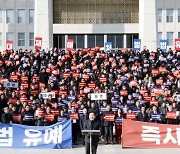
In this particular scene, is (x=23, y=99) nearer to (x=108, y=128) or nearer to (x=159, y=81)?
(x=108, y=128)

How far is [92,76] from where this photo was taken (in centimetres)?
2619

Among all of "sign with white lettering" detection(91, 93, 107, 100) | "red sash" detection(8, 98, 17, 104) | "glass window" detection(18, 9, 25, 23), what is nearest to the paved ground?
"sign with white lettering" detection(91, 93, 107, 100)

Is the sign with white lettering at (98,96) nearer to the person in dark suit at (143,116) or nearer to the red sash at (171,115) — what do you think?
the person in dark suit at (143,116)

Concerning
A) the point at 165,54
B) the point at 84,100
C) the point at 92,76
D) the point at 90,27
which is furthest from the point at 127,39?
the point at 84,100

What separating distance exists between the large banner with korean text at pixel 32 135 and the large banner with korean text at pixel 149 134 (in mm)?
2198

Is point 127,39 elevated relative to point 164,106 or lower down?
elevated

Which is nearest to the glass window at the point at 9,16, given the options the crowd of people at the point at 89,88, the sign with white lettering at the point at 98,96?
the crowd of people at the point at 89,88

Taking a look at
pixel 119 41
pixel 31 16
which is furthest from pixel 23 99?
pixel 31 16

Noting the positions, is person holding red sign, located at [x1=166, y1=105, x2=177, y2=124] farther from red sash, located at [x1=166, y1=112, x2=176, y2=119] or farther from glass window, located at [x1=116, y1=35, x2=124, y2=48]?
glass window, located at [x1=116, y1=35, x2=124, y2=48]

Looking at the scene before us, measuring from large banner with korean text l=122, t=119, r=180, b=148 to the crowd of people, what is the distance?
1091mm

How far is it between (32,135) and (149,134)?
→ 438cm

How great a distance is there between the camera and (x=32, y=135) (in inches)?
747

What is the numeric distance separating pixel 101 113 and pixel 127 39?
32.9m

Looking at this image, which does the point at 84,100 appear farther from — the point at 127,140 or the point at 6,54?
the point at 6,54
